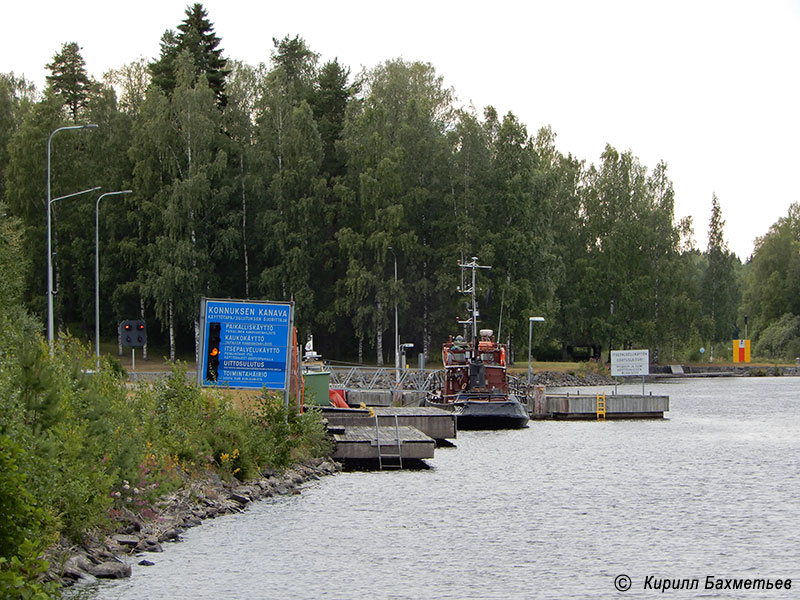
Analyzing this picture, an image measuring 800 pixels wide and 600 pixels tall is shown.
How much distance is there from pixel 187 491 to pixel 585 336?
83.4 metres

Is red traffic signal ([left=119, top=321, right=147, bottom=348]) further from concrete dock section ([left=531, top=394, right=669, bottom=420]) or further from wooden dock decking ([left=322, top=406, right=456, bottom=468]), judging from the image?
concrete dock section ([left=531, top=394, right=669, bottom=420])

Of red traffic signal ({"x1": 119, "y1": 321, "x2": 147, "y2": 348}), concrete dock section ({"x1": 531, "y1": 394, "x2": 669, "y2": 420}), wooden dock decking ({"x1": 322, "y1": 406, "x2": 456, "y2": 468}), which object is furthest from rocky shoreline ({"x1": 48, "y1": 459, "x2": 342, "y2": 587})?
concrete dock section ({"x1": 531, "y1": 394, "x2": 669, "y2": 420})

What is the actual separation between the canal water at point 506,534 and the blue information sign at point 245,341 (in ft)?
11.6

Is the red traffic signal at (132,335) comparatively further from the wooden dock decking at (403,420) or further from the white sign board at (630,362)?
the white sign board at (630,362)

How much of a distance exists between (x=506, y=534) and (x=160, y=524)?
702 centimetres

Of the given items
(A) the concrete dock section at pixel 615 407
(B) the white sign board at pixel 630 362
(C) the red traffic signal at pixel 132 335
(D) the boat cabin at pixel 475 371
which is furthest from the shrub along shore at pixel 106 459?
(B) the white sign board at pixel 630 362

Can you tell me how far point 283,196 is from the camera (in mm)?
78688

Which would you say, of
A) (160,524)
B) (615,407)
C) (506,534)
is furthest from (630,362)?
(160,524)

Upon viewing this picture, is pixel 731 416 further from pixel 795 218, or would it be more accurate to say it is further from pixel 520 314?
Result: pixel 795 218

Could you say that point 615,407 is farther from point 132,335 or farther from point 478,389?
point 132,335

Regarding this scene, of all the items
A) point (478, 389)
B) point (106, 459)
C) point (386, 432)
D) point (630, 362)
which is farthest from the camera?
point (630, 362)

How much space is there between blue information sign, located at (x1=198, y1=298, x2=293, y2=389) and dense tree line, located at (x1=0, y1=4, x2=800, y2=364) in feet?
144

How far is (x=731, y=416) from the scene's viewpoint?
6231 centimetres

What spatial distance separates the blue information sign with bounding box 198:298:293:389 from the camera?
98.4 feet
